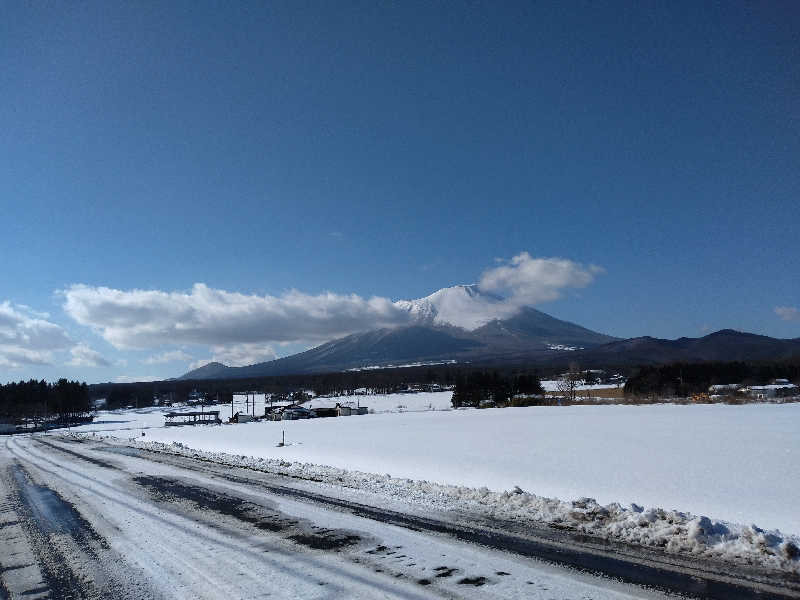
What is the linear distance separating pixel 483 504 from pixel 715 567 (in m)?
5.22

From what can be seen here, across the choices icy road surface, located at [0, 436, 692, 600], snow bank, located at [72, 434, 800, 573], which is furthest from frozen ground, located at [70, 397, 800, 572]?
icy road surface, located at [0, 436, 692, 600]

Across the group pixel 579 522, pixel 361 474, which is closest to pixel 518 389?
pixel 361 474

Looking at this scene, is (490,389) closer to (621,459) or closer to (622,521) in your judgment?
(621,459)

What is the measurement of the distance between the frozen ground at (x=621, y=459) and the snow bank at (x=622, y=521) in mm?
235

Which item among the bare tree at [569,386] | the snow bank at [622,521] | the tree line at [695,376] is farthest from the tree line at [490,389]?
the snow bank at [622,521]

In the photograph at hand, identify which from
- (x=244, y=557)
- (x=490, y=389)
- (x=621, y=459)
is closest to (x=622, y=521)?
(x=244, y=557)

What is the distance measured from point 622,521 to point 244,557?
20.9 feet

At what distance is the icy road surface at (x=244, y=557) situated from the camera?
6.32 m

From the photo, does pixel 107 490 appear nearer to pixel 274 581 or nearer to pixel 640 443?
pixel 274 581

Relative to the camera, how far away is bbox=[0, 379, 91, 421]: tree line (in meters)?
138

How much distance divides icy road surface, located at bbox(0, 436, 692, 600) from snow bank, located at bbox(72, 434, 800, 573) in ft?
6.93

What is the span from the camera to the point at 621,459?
16672 millimetres

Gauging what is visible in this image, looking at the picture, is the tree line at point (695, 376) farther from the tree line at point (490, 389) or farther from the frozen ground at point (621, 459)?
the frozen ground at point (621, 459)

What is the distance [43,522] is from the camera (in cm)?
1108
